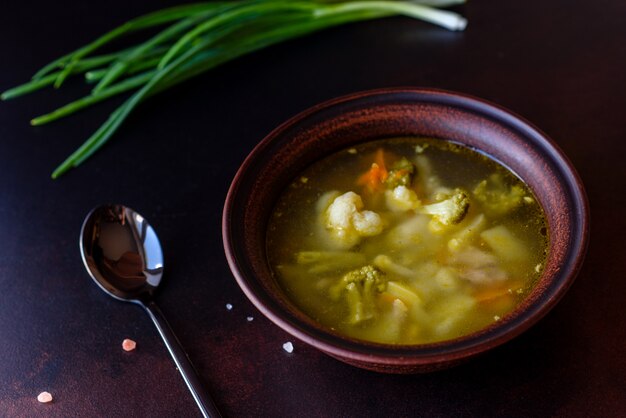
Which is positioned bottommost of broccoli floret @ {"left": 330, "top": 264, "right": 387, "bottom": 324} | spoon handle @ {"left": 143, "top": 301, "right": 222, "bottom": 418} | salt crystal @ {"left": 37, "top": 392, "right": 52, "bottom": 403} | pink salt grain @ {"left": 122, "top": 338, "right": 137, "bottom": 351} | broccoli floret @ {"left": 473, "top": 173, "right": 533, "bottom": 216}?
salt crystal @ {"left": 37, "top": 392, "right": 52, "bottom": 403}

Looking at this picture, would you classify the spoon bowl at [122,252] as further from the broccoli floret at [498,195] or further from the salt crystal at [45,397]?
the broccoli floret at [498,195]

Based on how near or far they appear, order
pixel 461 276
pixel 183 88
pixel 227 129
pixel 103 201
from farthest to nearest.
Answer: pixel 183 88, pixel 227 129, pixel 103 201, pixel 461 276

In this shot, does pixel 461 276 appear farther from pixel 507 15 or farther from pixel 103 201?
pixel 507 15

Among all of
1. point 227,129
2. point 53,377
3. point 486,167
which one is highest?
point 486,167

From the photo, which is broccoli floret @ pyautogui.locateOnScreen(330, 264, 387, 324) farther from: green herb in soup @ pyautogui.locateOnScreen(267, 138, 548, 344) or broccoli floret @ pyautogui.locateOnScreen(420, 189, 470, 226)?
broccoli floret @ pyautogui.locateOnScreen(420, 189, 470, 226)

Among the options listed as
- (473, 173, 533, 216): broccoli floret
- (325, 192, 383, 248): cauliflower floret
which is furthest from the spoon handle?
(473, 173, 533, 216): broccoli floret

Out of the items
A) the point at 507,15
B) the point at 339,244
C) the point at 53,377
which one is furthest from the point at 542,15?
the point at 53,377

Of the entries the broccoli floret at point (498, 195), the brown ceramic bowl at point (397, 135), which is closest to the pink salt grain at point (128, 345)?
the brown ceramic bowl at point (397, 135)
